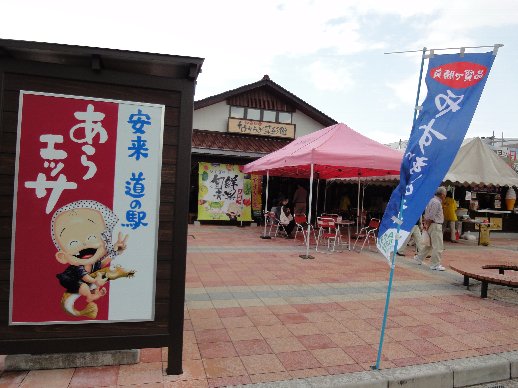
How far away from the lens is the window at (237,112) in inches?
651

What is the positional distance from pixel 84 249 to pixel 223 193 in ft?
38.9

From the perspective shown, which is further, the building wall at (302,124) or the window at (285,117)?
the building wall at (302,124)

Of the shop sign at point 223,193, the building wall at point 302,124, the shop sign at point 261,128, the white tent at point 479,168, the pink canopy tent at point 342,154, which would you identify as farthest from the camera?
the building wall at point 302,124

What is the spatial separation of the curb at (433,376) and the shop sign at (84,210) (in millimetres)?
1438

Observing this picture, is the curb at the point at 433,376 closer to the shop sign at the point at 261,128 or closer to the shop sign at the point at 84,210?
the shop sign at the point at 84,210

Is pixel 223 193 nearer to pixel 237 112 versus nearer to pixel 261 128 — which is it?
pixel 261 128

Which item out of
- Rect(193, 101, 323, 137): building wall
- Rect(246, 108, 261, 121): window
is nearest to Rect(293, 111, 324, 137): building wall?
Rect(246, 108, 261, 121): window

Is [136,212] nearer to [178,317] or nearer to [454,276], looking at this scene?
[178,317]

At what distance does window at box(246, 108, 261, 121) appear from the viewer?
16.7 m

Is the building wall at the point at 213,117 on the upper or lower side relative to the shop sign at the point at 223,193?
upper

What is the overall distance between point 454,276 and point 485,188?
9825 millimetres

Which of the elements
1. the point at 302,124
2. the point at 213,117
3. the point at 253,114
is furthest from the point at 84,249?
the point at 302,124

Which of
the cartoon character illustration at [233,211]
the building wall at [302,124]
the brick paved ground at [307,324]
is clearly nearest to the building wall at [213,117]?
the building wall at [302,124]

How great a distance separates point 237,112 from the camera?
1662 cm
